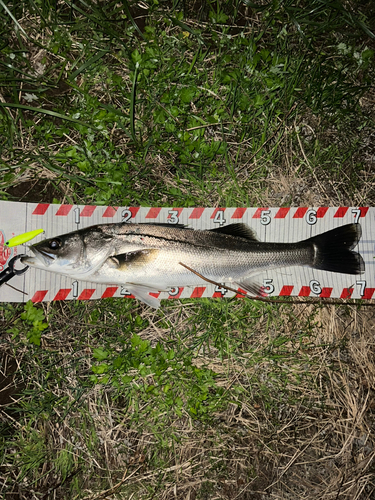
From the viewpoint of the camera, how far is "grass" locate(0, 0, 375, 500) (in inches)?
134

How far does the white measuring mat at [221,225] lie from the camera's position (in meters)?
3.38

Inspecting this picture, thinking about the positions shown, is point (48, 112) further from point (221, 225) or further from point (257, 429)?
point (257, 429)

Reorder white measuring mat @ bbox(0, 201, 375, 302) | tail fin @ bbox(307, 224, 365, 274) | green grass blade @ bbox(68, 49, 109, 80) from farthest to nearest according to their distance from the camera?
green grass blade @ bbox(68, 49, 109, 80)
white measuring mat @ bbox(0, 201, 375, 302)
tail fin @ bbox(307, 224, 365, 274)

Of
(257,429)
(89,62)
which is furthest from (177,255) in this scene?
(89,62)

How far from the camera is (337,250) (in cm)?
329

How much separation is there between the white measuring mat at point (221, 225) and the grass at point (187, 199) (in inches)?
6.1

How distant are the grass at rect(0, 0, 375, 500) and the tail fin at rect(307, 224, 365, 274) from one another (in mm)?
461

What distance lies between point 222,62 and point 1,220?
2805 mm

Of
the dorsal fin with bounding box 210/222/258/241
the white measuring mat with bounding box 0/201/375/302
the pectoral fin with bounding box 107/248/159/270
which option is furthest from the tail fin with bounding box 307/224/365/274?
the pectoral fin with bounding box 107/248/159/270

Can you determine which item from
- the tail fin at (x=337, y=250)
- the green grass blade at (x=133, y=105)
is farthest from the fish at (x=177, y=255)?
the green grass blade at (x=133, y=105)

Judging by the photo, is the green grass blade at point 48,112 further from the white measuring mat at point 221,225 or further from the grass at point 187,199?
the white measuring mat at point 221,225

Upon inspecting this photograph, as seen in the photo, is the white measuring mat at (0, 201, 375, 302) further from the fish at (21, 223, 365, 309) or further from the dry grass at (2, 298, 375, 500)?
the dry grass at (2, 298, 375, 500)

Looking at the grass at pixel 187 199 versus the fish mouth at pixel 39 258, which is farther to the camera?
the grass at pixel 187 199

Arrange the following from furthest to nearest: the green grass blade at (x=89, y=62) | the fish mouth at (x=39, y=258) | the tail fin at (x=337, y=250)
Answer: the green grass blade at (x=89, y=62) < the tail fin at (x=337, y=250) < the fish mouth at (x=39, y=258)
